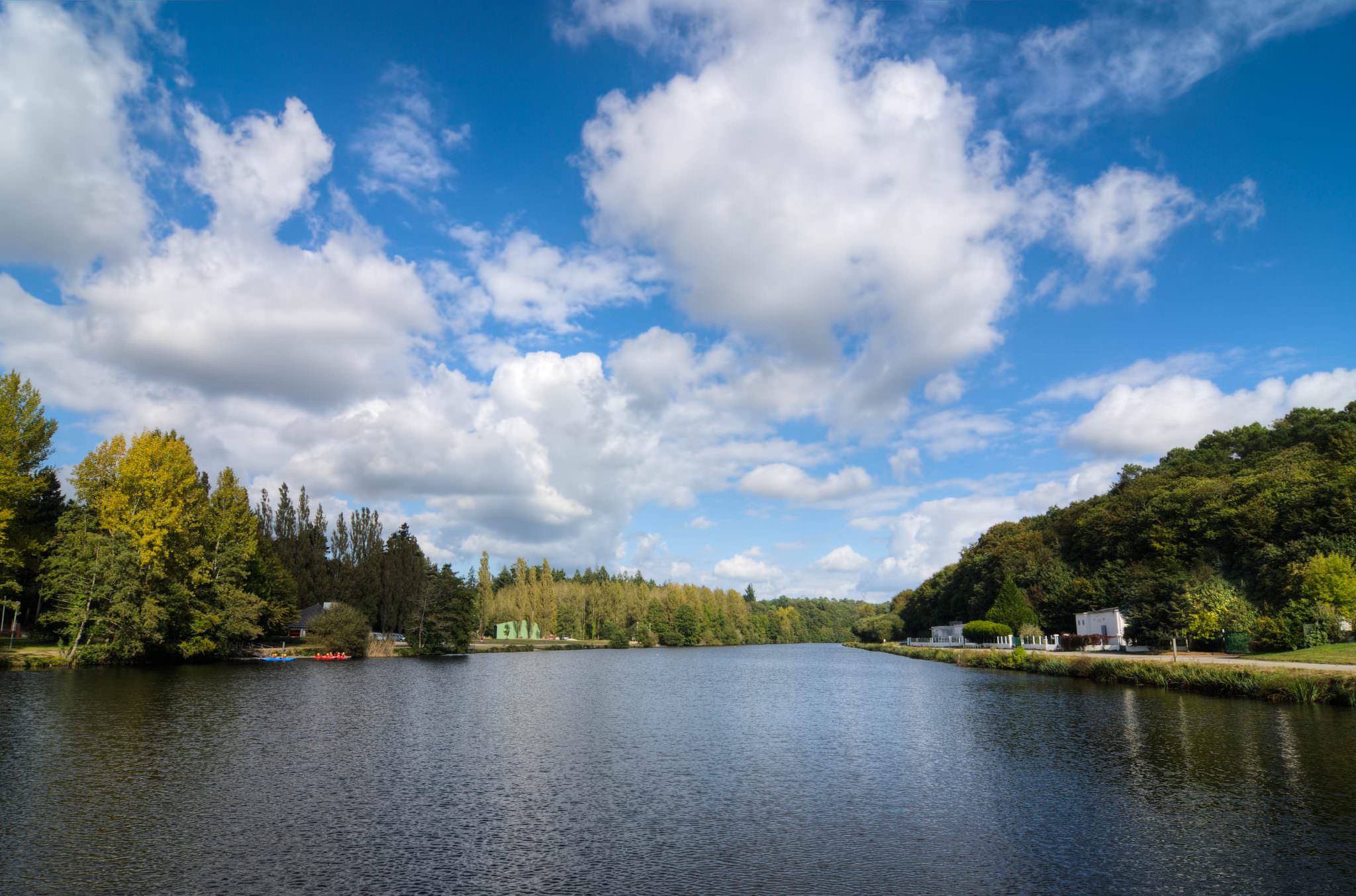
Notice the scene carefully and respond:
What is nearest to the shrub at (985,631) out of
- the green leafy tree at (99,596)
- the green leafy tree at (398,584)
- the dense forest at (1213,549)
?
the dense forest at (1213,549)

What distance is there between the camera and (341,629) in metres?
69.5

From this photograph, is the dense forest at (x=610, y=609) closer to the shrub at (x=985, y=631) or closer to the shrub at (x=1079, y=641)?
the shrub at (x=985, y=631)

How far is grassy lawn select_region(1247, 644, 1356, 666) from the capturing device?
3456 centimetres

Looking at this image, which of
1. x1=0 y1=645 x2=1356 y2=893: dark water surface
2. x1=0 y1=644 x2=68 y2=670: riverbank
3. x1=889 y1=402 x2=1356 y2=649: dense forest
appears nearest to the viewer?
x1=0 y1=645 x2=1356 y2=893: dark water surface

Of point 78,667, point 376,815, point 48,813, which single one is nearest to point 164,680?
point 78,667

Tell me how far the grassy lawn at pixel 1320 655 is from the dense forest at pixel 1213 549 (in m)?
1.37

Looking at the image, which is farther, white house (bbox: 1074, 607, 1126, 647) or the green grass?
white house (bbox: 1074, 607, 1126, 647)

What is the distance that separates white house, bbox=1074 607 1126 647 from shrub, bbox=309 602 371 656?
68.9m

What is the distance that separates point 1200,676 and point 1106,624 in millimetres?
30450

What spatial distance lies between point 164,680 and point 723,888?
4346 centimetres

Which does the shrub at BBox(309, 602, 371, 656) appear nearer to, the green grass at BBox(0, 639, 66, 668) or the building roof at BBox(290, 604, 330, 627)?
the building roof at BBox(290, 604, 330, 627)

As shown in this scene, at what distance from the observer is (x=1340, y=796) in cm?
1628

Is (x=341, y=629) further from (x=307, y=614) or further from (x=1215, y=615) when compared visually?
(x=1215, y=615)

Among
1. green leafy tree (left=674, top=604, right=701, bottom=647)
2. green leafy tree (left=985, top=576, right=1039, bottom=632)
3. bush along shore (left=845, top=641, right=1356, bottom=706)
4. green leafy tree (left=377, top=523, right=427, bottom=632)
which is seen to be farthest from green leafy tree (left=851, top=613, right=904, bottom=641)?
green leafy tree (left=377, top=523, right=427, bottom=632)
